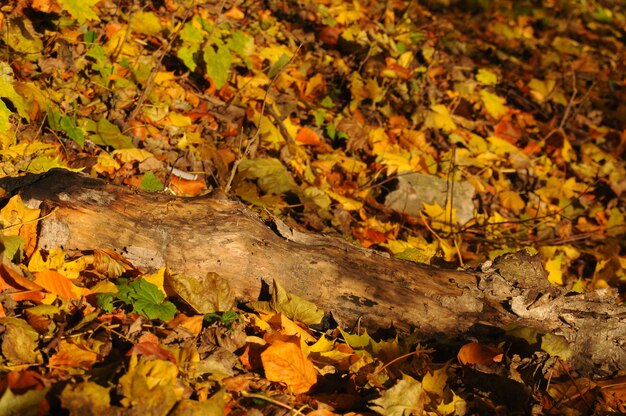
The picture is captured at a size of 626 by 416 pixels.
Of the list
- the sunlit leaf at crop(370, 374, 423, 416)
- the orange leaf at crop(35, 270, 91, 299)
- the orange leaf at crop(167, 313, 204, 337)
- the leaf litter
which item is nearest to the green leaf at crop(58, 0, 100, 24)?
the leaf litter

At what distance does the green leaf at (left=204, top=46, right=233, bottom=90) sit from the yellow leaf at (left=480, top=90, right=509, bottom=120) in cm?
247

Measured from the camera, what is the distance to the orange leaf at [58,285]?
2.11 m

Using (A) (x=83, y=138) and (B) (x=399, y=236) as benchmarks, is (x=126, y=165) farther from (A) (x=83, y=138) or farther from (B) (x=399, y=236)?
(B) (x=399, y=236)

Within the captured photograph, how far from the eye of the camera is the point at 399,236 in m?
3.76

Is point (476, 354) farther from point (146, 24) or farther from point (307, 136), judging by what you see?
point (146, 24)

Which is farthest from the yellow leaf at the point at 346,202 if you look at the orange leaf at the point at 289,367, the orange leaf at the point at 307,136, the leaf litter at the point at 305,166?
the orange leaf at the point at 289,367

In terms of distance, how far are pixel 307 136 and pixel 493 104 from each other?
1.97 meters

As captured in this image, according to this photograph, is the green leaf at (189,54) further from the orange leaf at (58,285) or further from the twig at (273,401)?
the twig at (273,401)

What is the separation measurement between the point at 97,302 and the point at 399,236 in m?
2.07

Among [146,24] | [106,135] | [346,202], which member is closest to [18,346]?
[106,135]

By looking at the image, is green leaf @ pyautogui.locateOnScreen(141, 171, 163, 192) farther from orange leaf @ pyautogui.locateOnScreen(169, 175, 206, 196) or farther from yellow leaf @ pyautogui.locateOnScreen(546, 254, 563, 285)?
yellow leaf @ pyautogui.locateOnScreen(546, 254, 563, 285)

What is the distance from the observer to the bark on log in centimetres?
231

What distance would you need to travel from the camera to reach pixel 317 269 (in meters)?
2.46

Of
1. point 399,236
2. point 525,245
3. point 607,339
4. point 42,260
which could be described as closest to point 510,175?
point 525,245
